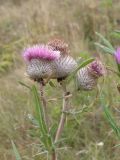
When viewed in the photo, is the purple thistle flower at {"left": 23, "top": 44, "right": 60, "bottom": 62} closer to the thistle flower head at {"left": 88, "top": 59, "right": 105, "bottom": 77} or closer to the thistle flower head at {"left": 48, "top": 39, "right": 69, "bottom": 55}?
the thistle flower head at {"left": 48, "top": 39, "right": 69, "bottom": 55}

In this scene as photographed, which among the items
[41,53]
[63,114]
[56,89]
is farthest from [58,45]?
[56,89]

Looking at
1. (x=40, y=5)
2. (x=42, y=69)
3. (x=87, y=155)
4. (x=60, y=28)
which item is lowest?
(x=87, y=155)

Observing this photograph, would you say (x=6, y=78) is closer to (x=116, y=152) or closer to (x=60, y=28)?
(x=60, y=28)

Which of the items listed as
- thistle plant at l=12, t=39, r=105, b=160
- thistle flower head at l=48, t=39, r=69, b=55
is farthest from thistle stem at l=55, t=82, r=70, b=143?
thistle flower head at l=48, t=39, r=69, b=55

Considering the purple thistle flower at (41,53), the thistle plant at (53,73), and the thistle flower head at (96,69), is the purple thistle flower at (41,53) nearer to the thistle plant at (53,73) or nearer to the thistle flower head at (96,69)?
the thistle plant at (53,73)

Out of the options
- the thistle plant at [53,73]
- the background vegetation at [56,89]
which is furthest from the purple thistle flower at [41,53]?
the background vegetation at [56,89]

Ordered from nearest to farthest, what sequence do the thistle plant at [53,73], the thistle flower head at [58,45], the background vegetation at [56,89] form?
the thistle plant at [53,73], the thistle flower head at [58,45], the background vegetation at [56,89]

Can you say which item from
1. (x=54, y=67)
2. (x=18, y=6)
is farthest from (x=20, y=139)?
(x=18, y=6)
